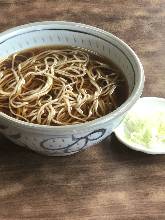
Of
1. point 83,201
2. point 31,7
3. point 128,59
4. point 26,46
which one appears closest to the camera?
point 83,201

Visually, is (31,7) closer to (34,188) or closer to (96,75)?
(96,75)

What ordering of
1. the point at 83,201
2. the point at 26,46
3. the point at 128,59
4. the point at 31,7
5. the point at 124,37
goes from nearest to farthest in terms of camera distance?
the point at 83,201 < the point at 128,59 < the point at 26,46 < the point at 124,37 < the point at 31,7

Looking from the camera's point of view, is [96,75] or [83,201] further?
[96,75]

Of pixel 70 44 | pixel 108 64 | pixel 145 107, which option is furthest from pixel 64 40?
pixel 145 107

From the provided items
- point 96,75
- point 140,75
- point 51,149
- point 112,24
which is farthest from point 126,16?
point 51,149

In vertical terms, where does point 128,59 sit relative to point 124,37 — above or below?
above
